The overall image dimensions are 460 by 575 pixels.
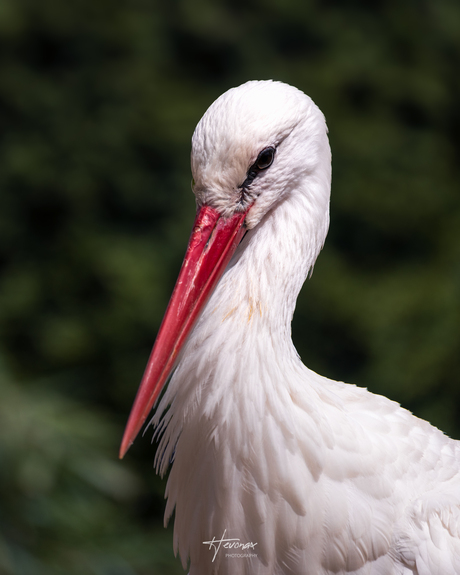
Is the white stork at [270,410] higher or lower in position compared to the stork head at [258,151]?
lower

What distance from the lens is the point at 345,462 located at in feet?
3.88

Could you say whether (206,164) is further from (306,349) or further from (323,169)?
(306,349)

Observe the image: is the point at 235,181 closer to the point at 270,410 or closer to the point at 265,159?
the point at 265,159

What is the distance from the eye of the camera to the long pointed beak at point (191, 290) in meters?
1.05

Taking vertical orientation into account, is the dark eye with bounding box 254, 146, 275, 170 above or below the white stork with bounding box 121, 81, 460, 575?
above

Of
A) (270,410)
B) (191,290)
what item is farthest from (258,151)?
(270,410)

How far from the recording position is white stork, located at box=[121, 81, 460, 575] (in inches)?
45.1

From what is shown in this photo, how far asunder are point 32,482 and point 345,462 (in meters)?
1.37

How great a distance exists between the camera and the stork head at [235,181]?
1092 mm

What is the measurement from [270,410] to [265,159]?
1.44ft

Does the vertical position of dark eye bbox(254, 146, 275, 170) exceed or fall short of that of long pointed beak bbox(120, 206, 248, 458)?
it exceeds it

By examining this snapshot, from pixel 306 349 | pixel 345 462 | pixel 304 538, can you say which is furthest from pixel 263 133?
pixel 306 349

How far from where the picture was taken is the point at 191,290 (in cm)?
113

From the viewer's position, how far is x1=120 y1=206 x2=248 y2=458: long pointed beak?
3.45 ft
